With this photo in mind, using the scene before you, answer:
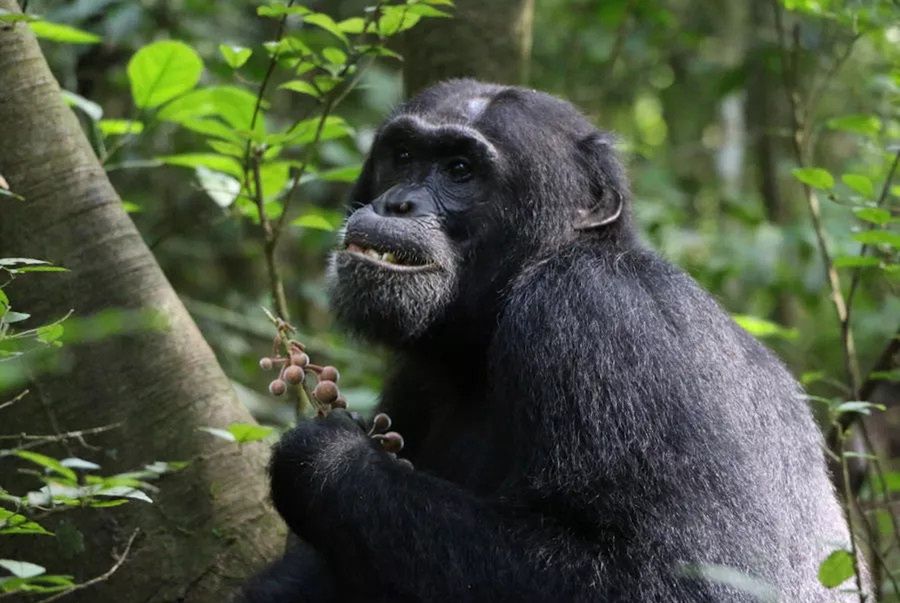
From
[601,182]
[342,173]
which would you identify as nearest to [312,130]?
[342,173]

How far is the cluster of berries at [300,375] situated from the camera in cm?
457

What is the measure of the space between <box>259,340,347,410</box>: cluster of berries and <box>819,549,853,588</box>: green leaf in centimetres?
206

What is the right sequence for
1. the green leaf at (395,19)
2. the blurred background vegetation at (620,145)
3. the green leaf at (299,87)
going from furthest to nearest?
the blurred background vegetation at (620,145)
the green leaf at (299,87)
the green leaf at (395,19)

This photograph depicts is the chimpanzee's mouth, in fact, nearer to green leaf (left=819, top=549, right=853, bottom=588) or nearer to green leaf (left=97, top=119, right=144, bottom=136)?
green leaf (left=97, top=119, right=144, bottom=136)

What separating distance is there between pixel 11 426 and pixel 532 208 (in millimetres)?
2480

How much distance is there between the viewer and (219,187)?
602cm

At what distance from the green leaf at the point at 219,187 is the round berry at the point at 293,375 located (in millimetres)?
1651

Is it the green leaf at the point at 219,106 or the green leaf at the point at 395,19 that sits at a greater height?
the green leaf at the point at 395,19

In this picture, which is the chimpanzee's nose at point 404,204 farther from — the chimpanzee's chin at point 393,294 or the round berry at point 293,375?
the round berry at point 293,375

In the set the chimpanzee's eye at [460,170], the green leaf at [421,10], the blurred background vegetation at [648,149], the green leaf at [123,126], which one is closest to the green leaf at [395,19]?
the green leaf at [421,10]

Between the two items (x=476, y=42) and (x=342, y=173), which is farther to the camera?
(x=476, y=42)

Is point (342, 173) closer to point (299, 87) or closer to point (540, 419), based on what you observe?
point (299, 87)

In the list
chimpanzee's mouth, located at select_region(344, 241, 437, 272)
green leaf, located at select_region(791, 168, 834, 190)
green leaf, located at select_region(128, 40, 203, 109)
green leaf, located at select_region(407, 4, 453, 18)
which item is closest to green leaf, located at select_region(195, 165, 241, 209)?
green leaf, located at select_region(128, 40, 203, 109)

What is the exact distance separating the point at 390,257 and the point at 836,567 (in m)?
2.68
